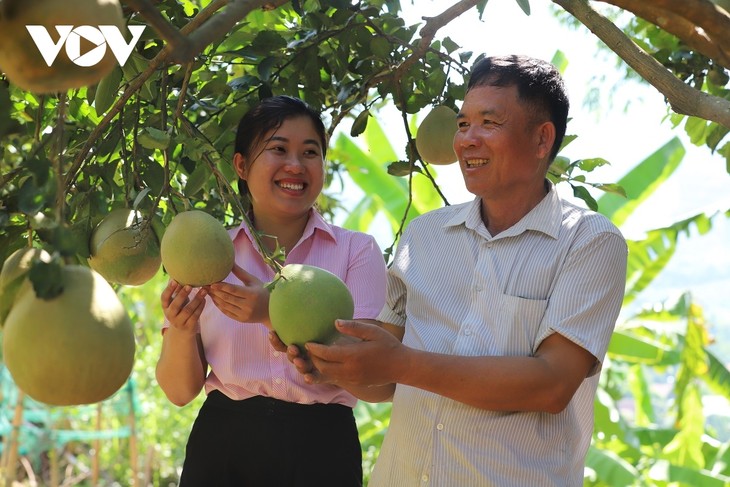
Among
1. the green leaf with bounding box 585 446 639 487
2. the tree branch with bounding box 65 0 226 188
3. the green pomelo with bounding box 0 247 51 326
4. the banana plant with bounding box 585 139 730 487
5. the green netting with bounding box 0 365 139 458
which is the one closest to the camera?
the green pomelo with bounding box 0 247 51 326

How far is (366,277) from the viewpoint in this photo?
1.56 meters

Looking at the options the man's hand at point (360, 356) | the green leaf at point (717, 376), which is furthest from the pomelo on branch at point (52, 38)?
the green leaf at point (717, 376)

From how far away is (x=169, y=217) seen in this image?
1.62 meters

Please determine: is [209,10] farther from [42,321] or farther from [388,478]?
[388,478]

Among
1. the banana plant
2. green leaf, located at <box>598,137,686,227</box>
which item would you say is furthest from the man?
green leaf, located at <box>598,137,686,227</box>

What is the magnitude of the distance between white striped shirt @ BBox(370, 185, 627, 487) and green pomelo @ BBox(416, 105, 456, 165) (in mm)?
371

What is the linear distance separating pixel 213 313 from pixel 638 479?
2.73 metres

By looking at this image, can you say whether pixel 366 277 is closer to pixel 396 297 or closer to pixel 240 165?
pixel 396 297

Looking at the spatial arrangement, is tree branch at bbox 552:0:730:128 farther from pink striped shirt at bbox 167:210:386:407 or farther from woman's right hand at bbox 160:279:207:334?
woman's right hand at bbox 160:279:207:334

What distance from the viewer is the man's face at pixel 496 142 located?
126 cm

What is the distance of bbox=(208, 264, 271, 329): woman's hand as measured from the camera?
1.25 meters

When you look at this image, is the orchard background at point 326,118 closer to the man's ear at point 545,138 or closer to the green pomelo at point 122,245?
the green pomelo at point 122,245

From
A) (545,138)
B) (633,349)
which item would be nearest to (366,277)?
(545,138)

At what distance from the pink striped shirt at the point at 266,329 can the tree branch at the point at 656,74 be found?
1.86 feet
